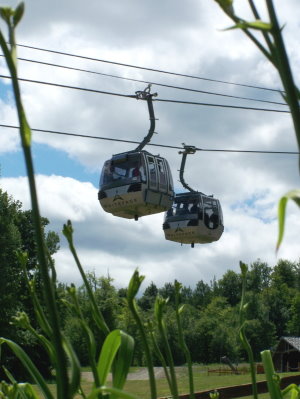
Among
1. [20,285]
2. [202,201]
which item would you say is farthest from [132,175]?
[20,285]

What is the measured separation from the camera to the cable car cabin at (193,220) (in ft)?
52.5

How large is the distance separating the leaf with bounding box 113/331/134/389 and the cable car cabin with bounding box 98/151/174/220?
12.9 meters

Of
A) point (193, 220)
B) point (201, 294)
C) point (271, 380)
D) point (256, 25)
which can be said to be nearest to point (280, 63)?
point (256, 25)

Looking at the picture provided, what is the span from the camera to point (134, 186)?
539 inches

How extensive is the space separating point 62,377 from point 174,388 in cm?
22

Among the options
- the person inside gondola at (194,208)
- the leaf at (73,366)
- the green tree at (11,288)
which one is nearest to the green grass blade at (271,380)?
the leaf at (73,366)

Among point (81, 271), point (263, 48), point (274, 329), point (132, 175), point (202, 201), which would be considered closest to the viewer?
point (263, 48)

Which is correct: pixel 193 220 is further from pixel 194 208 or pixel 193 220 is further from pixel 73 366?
pixel 73 366

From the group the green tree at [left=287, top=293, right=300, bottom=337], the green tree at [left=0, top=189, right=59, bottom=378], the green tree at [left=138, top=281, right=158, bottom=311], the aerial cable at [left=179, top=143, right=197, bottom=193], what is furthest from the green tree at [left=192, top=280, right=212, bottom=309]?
the aerial cable at [left=179, top=143, right=197, bottom=193]

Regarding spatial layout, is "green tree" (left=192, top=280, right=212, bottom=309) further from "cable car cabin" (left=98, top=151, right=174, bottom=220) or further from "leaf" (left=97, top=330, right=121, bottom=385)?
"leaf" (left=97, top=330, right=121, bottom=385)

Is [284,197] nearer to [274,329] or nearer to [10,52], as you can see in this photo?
[10,52]

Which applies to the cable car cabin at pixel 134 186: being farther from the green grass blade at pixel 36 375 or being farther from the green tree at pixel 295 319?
the green tree at pixel 295 319

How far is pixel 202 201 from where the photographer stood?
1650 cm

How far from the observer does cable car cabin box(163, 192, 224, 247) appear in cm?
1601
